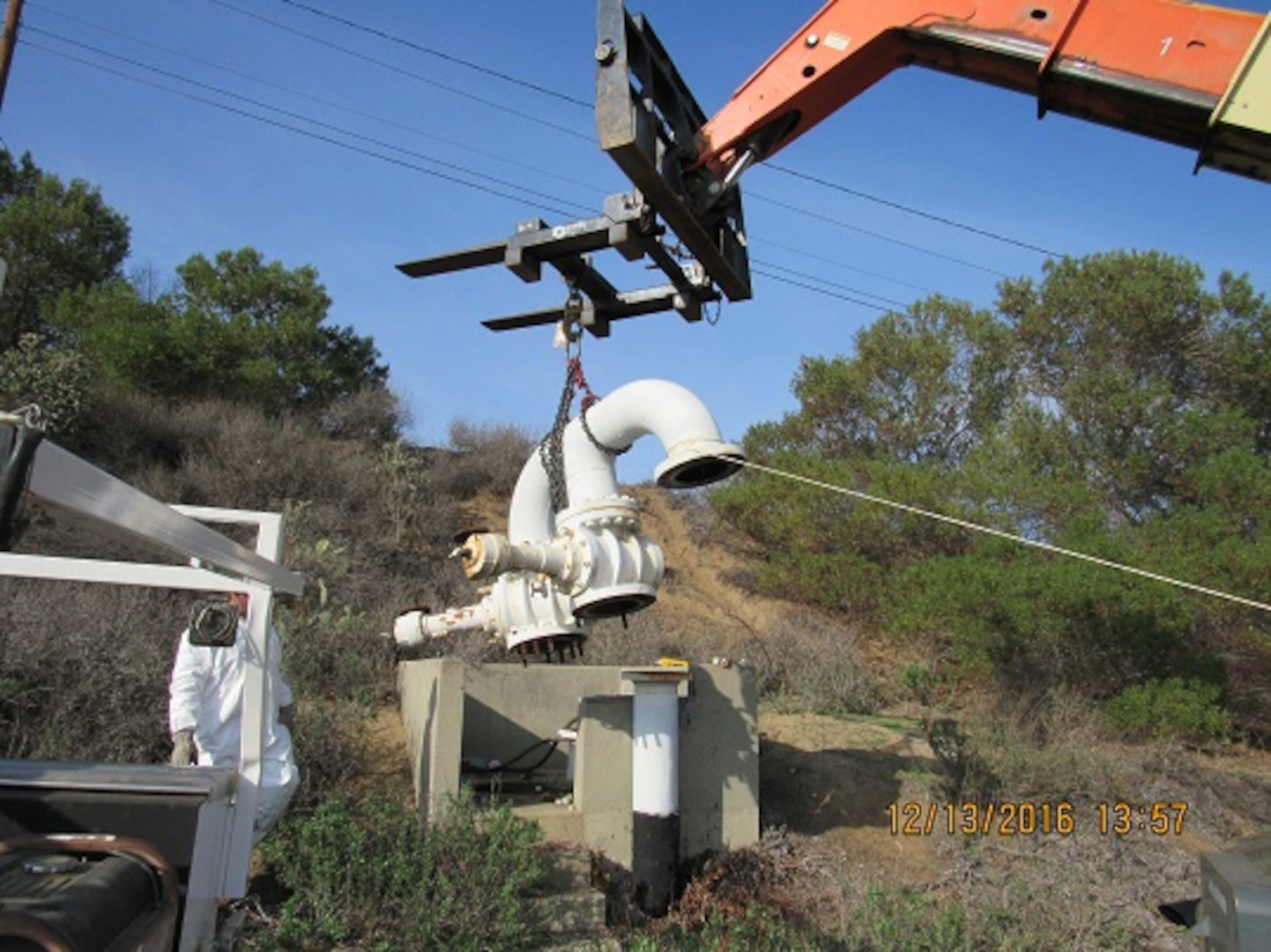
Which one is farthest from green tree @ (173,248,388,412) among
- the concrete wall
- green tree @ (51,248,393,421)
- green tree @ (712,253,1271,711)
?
the concrete wall

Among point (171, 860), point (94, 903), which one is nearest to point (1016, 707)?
point (171, 860)

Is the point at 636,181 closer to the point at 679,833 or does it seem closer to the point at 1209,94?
the point at 1209,94

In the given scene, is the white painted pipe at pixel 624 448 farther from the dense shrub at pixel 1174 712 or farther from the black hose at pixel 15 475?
the dense shrub at pixel 1174 712

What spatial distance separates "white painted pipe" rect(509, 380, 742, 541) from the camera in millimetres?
4926

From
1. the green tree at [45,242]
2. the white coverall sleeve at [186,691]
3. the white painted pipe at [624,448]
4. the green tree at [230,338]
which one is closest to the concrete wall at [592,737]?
the white coverall sleeve at [186,691]

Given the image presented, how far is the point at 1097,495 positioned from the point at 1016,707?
218 inches

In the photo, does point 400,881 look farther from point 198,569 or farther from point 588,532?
point 198,569

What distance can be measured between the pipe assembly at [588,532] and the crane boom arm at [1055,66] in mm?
1257

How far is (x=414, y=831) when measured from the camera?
6277mm

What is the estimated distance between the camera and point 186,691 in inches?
225

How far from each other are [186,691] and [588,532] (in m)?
2.57

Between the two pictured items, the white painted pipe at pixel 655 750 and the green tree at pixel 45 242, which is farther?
the green tree at pixel 45 242

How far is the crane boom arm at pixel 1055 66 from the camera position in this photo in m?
3.69
